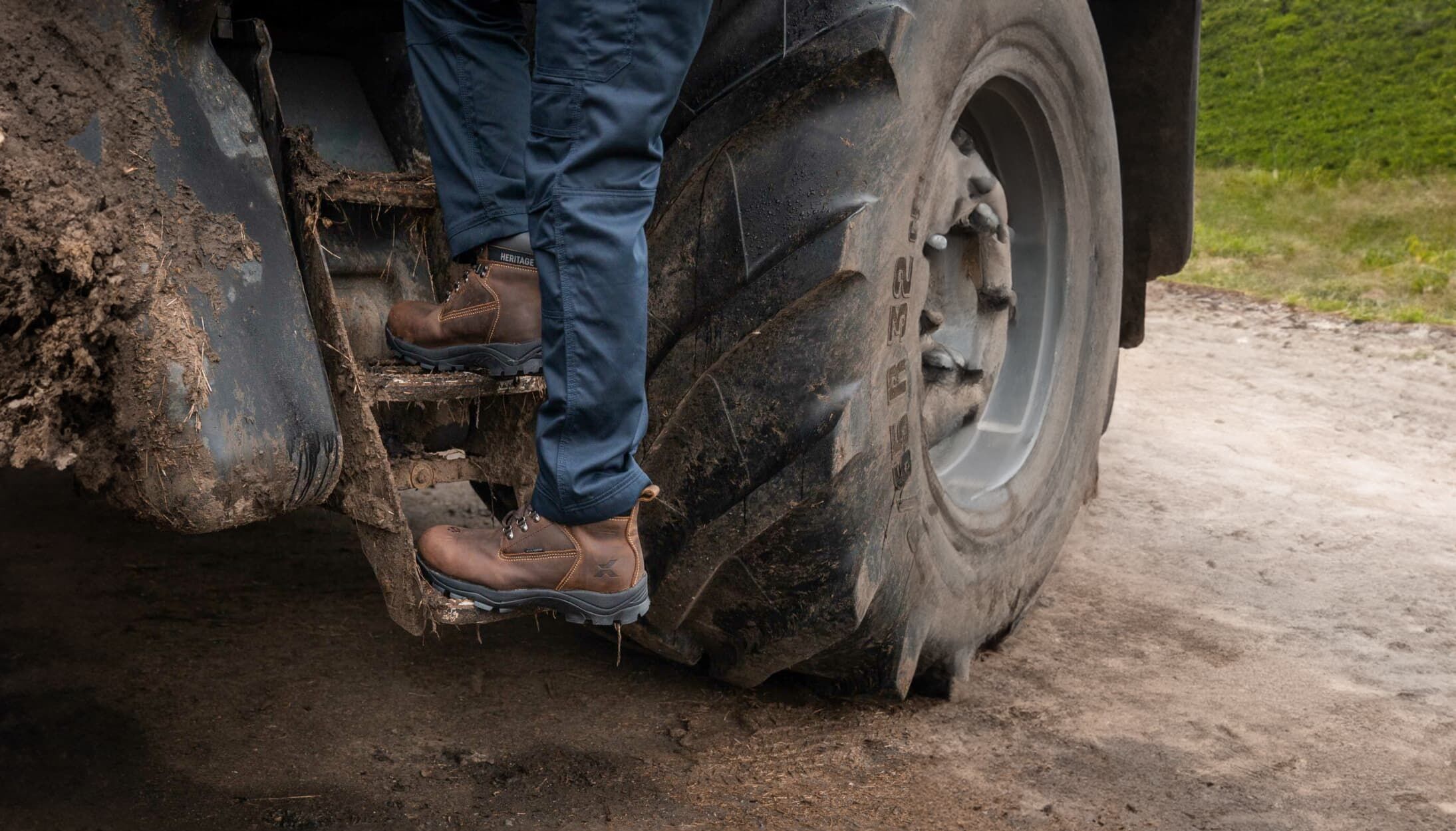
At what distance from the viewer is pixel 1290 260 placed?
8.05m

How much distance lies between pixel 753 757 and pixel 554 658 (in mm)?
490

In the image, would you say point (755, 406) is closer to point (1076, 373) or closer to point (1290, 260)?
point (1076, 373)

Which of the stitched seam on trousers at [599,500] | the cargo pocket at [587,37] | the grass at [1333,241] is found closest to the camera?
the cargo pocket at [587,37]

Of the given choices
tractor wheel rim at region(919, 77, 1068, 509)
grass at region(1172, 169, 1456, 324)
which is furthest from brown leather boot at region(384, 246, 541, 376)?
grass at region(1172, 169, 1456, 324)

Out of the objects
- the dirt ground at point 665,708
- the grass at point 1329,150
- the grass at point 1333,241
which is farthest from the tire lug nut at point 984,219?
the grass at point 1329,150

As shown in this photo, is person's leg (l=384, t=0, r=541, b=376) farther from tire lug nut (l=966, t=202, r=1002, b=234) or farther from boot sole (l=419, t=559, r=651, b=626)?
tire lug nut (l=966, t=202, r=1002, b=234)

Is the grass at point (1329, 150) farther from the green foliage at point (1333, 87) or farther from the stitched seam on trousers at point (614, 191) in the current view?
the stitched seam on trousers at point (614, 191)

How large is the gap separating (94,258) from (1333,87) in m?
10.3

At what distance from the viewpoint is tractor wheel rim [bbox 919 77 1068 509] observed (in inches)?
97.2

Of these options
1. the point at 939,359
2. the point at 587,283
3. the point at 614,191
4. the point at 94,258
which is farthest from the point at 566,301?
the point at 939,359

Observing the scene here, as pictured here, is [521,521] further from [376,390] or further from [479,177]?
[479,177]

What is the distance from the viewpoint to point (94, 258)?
1.29 metres

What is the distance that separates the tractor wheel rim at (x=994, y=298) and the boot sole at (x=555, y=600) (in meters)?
0.86

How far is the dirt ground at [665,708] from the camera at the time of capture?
1.95m
